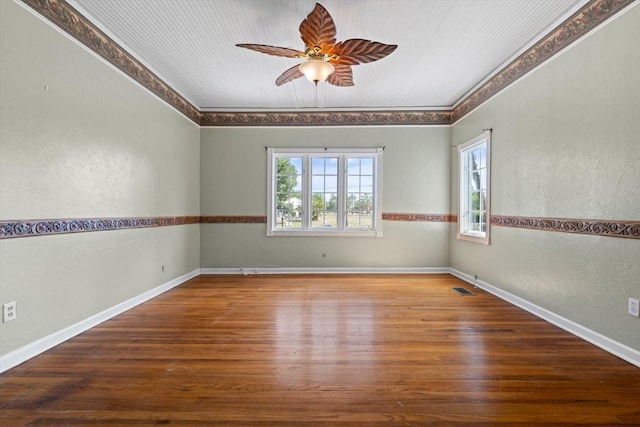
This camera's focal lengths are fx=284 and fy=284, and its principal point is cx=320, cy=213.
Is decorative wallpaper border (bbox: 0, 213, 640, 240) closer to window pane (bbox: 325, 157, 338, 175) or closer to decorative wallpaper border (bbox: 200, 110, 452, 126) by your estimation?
decorative wallpaper border (bbox: 200, 110, 452, 126)

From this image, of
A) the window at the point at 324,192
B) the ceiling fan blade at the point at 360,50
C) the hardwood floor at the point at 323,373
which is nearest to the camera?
the hardwood floor at the point at 323,373

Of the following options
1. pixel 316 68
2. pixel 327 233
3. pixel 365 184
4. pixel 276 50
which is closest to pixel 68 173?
pixel 276 50

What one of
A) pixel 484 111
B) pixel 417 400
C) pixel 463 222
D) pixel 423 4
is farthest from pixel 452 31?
pixel 417 400

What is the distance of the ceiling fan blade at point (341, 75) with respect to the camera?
2.90 meters

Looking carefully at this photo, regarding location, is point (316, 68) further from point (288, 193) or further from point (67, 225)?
point (288, 193)

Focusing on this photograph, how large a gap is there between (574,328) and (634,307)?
579mm

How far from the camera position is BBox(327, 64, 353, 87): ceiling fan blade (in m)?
2.90

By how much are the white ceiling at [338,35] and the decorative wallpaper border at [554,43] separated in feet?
0.26

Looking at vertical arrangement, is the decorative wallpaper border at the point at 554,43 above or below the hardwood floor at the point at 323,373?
above

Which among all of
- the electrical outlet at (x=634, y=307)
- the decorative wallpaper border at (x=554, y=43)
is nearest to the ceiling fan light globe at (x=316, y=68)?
the decorative wallpaper border at (x=554, y=43)

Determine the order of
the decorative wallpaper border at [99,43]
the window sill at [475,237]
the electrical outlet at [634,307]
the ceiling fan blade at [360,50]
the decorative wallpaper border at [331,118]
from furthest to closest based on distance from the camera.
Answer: the decorative wallpaper border at [331,118]
the window sill at [475,237]
the ceiling fan blade at [360,50]
the decorative wallpaper border at [99,43]
the electrical outlet at [634,307]

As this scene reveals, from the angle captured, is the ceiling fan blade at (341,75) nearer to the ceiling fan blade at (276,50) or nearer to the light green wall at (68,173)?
the ceiling fan blade at (276,50)

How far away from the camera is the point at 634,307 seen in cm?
208

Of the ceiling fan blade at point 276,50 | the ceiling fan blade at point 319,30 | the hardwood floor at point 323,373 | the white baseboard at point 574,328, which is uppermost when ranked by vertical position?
the ceiling fan blade at point 319,30
